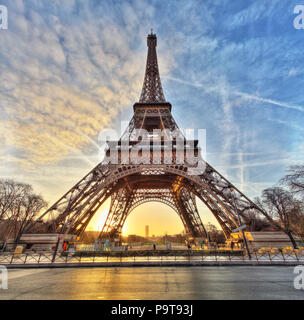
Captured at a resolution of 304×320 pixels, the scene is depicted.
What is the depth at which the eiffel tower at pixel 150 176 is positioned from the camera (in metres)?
19.8

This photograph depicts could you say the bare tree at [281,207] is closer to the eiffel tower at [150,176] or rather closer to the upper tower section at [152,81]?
the eiffel tower at [150,176]

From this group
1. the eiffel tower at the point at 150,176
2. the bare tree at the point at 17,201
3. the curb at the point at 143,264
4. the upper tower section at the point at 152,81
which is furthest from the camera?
the upper tower section at the point at 152,81

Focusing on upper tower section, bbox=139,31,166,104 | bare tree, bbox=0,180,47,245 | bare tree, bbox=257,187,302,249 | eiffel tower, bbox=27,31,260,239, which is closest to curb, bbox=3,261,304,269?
eiffel tower, bbox=27,31,260,239

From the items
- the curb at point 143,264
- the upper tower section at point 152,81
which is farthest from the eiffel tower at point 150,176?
the curb at point 143,264

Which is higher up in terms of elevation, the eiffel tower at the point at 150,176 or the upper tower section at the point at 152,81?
Result: the upper tower section at the point at 152,81

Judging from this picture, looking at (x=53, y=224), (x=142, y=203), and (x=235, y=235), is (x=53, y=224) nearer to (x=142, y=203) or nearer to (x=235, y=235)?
(x=235, y=235)

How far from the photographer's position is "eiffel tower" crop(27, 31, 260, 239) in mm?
19828

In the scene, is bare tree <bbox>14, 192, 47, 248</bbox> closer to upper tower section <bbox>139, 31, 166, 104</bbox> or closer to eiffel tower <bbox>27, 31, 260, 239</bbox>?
eiffel tower <bbox>27, 31, 260, 239</bbox>

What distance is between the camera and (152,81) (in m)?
35.9
